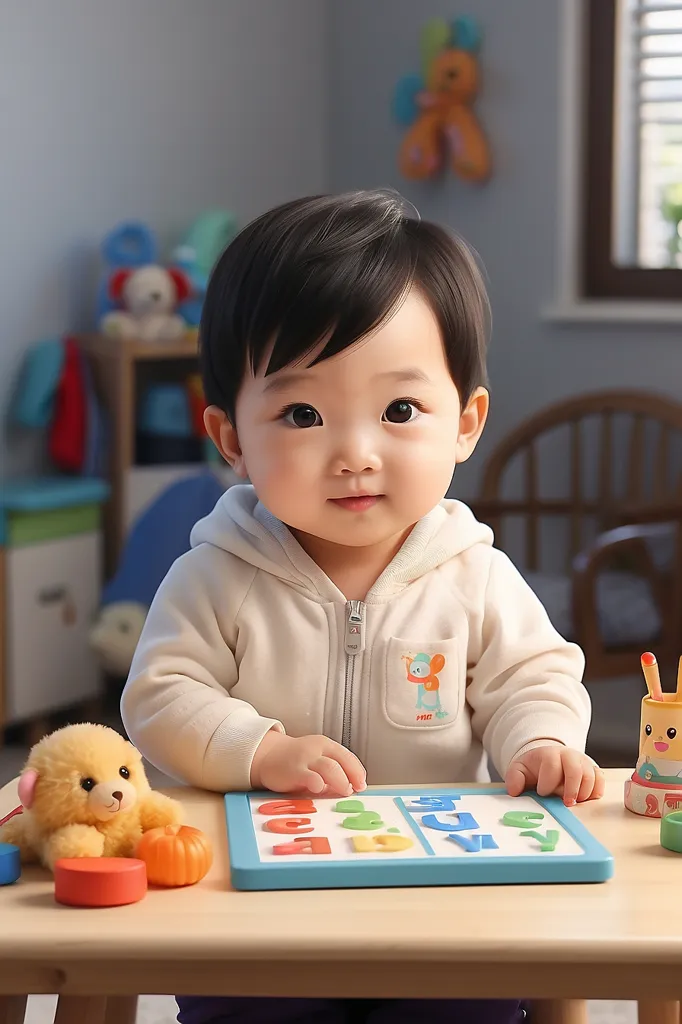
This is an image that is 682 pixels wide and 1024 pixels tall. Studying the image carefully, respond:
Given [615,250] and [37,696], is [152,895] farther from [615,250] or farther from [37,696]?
[615,250]

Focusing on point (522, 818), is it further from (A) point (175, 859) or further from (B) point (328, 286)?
(B) point (328, 286)

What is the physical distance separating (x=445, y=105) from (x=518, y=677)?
9.25 ft

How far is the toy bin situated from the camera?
306cm

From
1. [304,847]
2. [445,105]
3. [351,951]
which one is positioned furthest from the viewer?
[445,105]

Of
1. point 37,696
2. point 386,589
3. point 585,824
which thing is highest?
point 386,589

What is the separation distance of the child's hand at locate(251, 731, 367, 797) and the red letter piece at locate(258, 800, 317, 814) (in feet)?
0.07

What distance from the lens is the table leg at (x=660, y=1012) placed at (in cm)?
105

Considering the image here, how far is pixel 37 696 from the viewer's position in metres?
3.16

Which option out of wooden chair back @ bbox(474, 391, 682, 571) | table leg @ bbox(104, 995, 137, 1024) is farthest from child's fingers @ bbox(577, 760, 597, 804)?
wooden chair back @ bbox(474, 391, 682, 571)

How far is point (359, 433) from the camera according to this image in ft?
3.20

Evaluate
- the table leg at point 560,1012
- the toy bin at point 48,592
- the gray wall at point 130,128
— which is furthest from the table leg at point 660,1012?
the gray wall at point 130,128

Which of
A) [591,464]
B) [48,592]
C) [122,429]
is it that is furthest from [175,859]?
[591,464]

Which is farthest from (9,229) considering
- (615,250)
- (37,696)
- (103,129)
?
(615,250)

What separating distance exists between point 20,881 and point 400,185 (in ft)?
10.7
